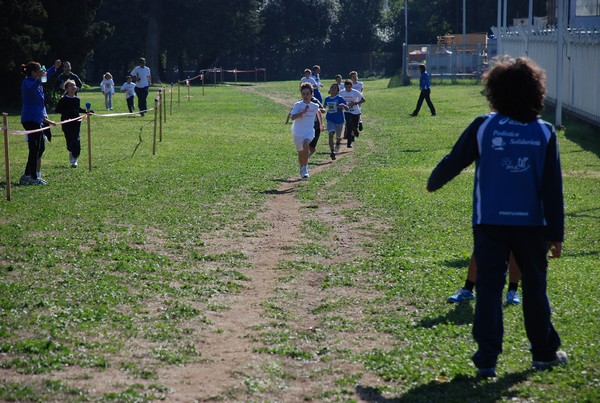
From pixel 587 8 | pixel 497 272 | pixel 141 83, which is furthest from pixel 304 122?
pixel 587 8

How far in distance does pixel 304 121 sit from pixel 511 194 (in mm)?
12226

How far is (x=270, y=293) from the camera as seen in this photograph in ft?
30.7

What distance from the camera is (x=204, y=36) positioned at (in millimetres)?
72875

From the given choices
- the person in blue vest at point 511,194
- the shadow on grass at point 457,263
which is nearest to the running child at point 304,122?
the shadow on grass at point 457,263

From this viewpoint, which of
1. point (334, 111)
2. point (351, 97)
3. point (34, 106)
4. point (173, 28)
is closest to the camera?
point (34, 106)

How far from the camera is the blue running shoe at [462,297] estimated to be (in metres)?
8.80

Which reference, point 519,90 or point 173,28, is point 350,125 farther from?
point 173,28

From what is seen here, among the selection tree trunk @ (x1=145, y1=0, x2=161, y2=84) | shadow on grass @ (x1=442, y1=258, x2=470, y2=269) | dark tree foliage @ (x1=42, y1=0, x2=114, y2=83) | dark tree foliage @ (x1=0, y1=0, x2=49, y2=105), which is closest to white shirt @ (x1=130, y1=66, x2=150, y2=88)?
dark tree foliage @ (x1=0, y1=0, x2=49, y2=105)

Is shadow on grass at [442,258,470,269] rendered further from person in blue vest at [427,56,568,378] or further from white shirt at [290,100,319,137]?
white shirt at [290,100,319,137]

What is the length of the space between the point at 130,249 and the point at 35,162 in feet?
21.3

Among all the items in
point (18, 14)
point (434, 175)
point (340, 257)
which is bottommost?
point (340, 257)

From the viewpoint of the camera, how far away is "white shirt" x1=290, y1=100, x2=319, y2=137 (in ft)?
60.6

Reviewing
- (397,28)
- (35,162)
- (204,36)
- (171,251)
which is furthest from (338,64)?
(171,251)

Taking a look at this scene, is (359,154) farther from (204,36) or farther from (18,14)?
(204,36)
